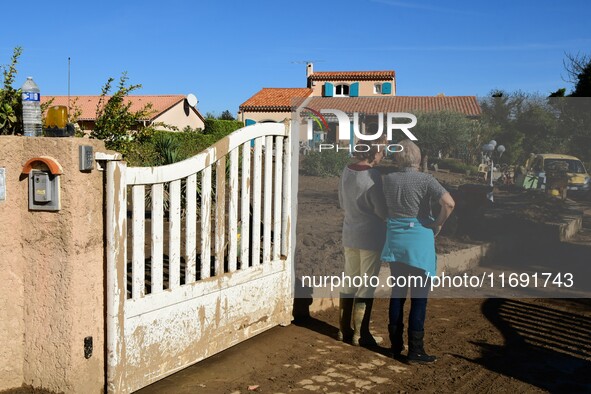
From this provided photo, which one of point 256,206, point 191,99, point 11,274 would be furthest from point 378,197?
point 191,99

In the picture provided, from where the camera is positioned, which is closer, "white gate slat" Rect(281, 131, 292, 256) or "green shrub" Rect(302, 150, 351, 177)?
"white gate slat" Rect(281, 131, 292, 256)

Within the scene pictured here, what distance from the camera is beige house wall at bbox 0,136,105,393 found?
4195 millimetres

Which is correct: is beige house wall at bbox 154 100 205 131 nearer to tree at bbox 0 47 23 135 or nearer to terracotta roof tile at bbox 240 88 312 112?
terracotta roof tile at bbox 240 88 312 112

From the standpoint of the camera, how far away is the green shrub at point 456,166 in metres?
9.31

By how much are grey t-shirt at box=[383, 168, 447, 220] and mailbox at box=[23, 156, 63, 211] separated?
9.51 feet

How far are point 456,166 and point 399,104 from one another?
1.48 m

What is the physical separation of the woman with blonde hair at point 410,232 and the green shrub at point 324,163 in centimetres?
198

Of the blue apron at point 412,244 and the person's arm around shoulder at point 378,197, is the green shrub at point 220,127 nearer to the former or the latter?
the person's arm around shoulder at point 378,197

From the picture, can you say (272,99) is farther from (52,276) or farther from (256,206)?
(52,276)

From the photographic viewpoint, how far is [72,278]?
4191mm

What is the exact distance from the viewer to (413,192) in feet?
19.1

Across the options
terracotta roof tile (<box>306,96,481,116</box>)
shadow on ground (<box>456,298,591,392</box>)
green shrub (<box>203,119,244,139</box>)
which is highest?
green shrub (<box>203,119,244,139</box>)

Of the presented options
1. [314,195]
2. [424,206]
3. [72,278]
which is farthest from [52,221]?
[314,195]

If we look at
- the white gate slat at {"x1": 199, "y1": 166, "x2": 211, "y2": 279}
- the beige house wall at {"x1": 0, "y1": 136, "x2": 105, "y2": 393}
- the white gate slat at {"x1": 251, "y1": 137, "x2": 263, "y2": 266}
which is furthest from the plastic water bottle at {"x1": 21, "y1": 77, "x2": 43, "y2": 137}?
the white gate slat at {"x1": 251, "y1": 137, "x2": 263, "y2": 266}
